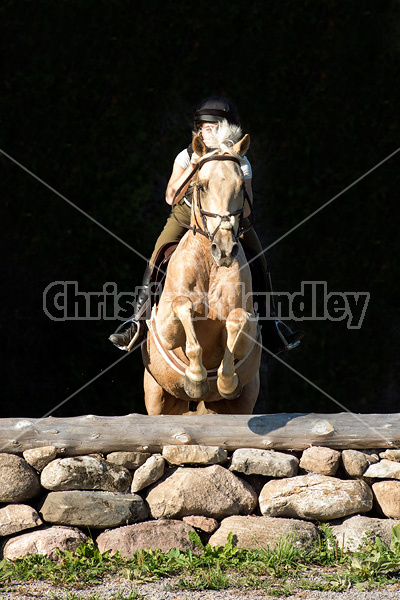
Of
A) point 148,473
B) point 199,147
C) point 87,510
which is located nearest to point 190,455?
point 148,473

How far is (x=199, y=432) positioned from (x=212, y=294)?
3.07 ft

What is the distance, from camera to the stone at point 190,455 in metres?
5.01

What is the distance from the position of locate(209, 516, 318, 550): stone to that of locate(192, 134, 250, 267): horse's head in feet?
5.40

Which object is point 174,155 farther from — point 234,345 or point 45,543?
point 45,543

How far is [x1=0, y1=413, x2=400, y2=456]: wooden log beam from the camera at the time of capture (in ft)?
16.3

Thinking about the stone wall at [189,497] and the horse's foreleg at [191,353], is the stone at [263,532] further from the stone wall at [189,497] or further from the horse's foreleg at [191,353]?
the horse's foreleg at [191,353]

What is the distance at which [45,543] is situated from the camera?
15.2 ft

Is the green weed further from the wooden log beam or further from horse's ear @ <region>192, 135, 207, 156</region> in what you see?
horse's ear @ <region>192, 135, 207, 156</region>

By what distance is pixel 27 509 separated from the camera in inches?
188

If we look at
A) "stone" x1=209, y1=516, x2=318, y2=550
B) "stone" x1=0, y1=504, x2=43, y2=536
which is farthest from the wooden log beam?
"stone" x1=209, y1=516, x2=318, y2=550

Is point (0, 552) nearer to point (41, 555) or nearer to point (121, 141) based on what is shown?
point (41, 555)

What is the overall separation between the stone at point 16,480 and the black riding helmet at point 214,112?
2.87 meters

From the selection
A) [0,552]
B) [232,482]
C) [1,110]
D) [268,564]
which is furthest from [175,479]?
[1,110]

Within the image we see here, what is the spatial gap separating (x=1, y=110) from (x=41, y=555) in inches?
289
